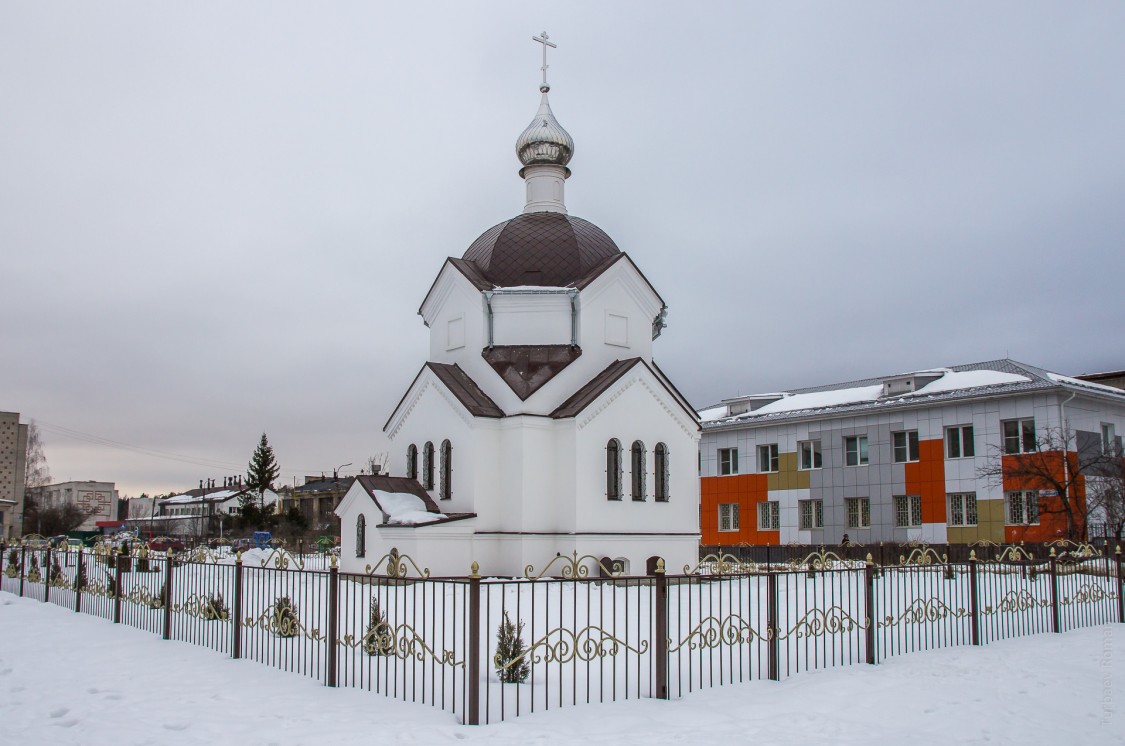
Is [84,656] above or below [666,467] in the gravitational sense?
below

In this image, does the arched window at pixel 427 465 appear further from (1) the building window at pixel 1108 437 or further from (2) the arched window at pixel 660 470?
(1) the building window at pixel 1108 437

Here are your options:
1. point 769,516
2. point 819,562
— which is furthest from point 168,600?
point 769,516

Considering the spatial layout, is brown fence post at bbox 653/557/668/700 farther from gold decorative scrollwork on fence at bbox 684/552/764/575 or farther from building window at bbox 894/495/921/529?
building window at bbox 894/495/921/529

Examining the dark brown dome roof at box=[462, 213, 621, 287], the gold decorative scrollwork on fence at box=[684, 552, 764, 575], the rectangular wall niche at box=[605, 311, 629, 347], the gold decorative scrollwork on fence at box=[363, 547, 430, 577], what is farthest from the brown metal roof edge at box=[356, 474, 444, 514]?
the gold decorative scrollwork on fence at box=[363, 547, 430, 577]

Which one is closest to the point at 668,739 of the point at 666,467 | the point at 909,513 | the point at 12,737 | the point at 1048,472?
the point at 12,737

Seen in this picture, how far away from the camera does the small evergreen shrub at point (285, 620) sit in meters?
10.5

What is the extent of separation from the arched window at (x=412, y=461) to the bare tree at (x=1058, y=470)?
1778 cm

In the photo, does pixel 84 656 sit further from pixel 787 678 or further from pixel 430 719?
pixel 787 678

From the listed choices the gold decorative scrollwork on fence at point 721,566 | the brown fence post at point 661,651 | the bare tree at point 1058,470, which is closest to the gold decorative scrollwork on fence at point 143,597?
the gold decorative scrollwork on fence at point 721,566

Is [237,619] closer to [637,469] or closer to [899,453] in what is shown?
[637,469]

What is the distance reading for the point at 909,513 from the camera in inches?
1245

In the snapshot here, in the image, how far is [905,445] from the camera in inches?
1256

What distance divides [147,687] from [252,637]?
179cm

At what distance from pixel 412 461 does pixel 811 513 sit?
17.5m
